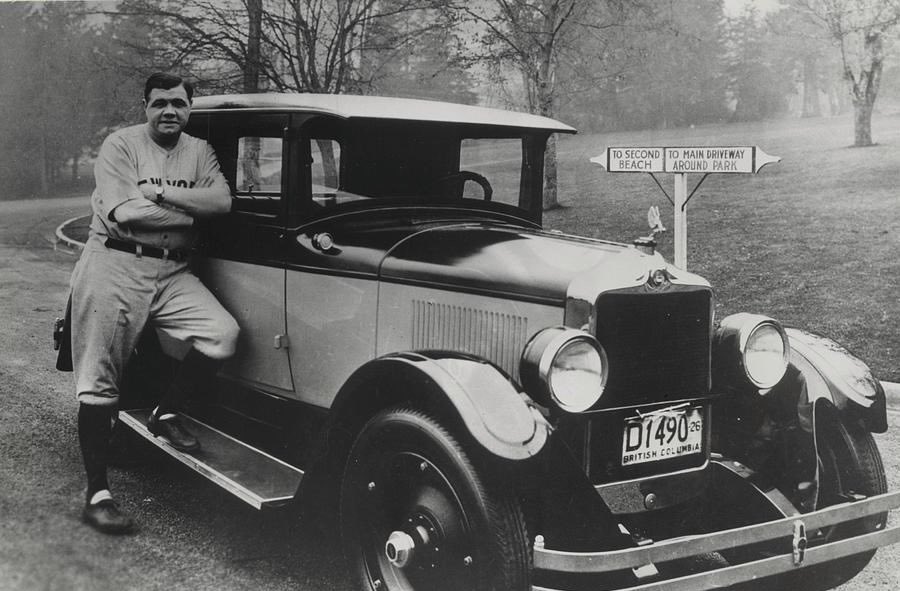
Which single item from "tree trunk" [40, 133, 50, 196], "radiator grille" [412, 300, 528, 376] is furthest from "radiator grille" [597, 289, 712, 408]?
"tree trunk" [40, 133, 50, 196]

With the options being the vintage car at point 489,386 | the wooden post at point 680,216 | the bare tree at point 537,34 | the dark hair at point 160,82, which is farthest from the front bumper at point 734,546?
the bare tree at point 537,34

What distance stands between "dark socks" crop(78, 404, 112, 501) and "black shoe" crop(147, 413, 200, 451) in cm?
20

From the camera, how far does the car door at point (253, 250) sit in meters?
3.19

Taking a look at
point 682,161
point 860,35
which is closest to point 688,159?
point 682,161

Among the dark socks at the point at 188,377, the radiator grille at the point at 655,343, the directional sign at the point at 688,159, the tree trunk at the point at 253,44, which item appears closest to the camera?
the radiator grille at the point at 655,343

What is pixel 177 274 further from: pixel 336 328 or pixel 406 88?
pixel 406 88

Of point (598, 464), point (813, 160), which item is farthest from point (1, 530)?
point (813, 160)

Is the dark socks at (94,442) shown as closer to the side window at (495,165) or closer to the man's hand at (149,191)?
the man's hand at (149,191)

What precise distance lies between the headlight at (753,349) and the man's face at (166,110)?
2244 millimetres

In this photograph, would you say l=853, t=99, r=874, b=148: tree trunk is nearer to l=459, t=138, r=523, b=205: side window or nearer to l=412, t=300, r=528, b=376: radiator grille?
l=459, t=138, r=523, b=205: side window

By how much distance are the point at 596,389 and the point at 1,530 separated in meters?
2.05

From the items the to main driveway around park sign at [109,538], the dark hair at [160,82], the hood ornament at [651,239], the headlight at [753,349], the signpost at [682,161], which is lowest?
the to main driveway around park sign at [109,538]

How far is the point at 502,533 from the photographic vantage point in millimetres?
2033

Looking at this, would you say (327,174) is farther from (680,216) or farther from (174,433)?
(680,216)
